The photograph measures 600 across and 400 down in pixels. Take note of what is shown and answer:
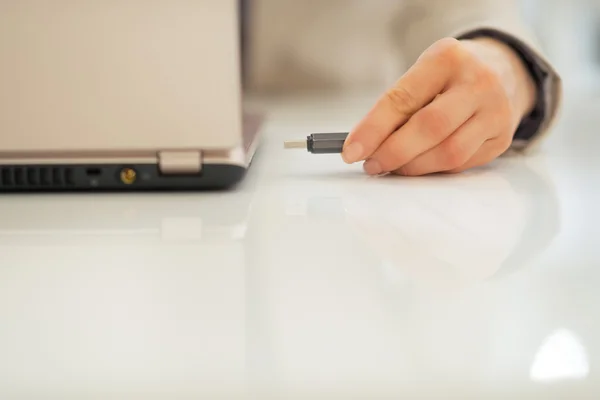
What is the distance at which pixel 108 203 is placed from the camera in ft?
1.42

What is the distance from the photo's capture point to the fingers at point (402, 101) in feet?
1.58

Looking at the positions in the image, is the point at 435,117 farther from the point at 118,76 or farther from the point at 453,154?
the point at 118,76

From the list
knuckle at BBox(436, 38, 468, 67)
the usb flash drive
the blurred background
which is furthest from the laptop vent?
the blurred background

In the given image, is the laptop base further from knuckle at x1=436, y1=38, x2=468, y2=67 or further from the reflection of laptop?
knuckle at x1=436, y1=38, x2=468, y2=67

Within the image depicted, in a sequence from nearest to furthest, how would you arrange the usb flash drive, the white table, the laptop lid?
the white table → the laptop lid → the usb flash drive

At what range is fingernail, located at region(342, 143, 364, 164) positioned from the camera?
483 mm

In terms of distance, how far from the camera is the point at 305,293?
0.28 m

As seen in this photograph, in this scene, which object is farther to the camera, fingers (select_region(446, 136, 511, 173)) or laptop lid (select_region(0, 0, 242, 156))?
fingers (select_region(446, 136, 511, 173))

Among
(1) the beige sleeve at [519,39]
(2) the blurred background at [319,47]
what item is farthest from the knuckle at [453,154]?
(2) the blurred background at [319,47]

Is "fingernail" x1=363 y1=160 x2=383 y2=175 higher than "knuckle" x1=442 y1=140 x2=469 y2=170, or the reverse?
"knuckle" x1=442 y1=140 x2=469 y2=170

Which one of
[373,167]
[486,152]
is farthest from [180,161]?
[486,152]

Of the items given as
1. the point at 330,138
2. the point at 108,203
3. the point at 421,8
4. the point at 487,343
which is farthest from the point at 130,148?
the point at 421,8

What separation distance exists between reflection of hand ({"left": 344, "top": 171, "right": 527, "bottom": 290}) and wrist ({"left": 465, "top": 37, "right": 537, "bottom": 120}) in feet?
0.30

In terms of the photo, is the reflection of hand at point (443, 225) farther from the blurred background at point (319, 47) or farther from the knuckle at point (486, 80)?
the blurred background at point (319, 47)
